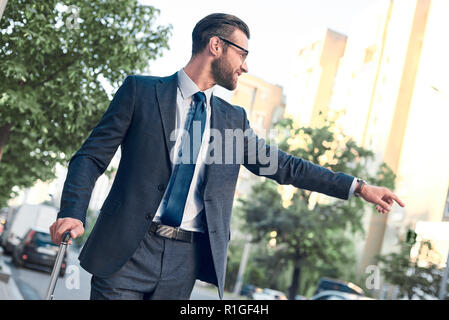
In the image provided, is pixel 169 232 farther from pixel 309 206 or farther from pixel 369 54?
pixel 369 54

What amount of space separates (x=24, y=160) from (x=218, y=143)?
9.97 m

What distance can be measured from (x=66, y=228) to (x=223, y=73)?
38.8 inches

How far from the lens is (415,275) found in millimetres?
19125

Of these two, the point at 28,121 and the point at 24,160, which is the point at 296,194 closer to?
the point at 24,160

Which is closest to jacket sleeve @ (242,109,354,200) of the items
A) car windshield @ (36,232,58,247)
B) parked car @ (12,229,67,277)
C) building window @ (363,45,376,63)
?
parked car @ (12,229,67,277)

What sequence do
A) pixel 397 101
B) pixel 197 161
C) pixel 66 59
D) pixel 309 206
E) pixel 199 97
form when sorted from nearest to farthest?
pixel 197 161
pixel 199 97
pixel 66 59
pixel 309 206
pixel 397 101

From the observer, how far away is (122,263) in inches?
95.1

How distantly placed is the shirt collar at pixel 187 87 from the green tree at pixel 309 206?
28241 mm

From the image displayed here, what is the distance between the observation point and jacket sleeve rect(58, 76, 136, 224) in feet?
7.79

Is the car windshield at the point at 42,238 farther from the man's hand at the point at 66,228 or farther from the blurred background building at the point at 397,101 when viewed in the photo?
the man's hand at the point at 66,228

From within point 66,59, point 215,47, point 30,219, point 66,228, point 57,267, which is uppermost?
point 66,59

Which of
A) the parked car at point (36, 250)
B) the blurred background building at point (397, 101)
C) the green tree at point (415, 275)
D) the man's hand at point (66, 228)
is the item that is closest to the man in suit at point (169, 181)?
the man's hand at point (66, 228)

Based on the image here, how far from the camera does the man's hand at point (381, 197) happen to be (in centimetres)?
277

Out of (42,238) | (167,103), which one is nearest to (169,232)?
(167,103)
